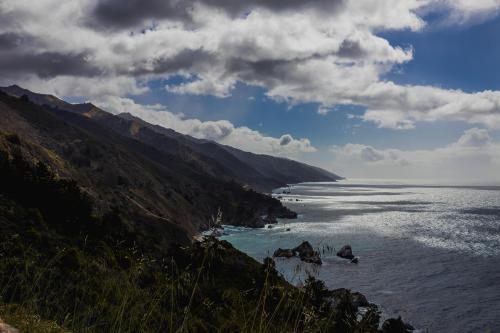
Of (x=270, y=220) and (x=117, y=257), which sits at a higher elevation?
(x=117, y=257)

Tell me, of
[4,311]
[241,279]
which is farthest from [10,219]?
[4,311]

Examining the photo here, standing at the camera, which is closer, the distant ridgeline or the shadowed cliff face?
the distant ridgeline

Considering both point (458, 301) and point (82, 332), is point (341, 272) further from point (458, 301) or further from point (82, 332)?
point (82, 332)

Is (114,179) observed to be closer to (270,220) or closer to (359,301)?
(270,220)

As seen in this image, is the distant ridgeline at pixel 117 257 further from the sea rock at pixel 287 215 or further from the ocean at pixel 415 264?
the ocean at pixel 415 264

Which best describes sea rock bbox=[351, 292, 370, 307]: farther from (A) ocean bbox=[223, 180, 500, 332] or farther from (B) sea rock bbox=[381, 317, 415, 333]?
(B) sea rock bbox=[381, 317, 415, 333]

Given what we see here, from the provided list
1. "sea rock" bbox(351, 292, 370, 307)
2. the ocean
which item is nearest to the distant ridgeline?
"sea rock" bbox(351, 292, 370, 307)

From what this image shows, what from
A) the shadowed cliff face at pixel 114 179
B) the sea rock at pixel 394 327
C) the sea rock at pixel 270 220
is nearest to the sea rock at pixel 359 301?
the sea rock at pixel 394 327

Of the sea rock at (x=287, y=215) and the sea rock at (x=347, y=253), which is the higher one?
the sea rock at (x=347, y=253)

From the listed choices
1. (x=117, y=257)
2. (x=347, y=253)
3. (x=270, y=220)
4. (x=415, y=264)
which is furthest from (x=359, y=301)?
(x=270, y=220)
